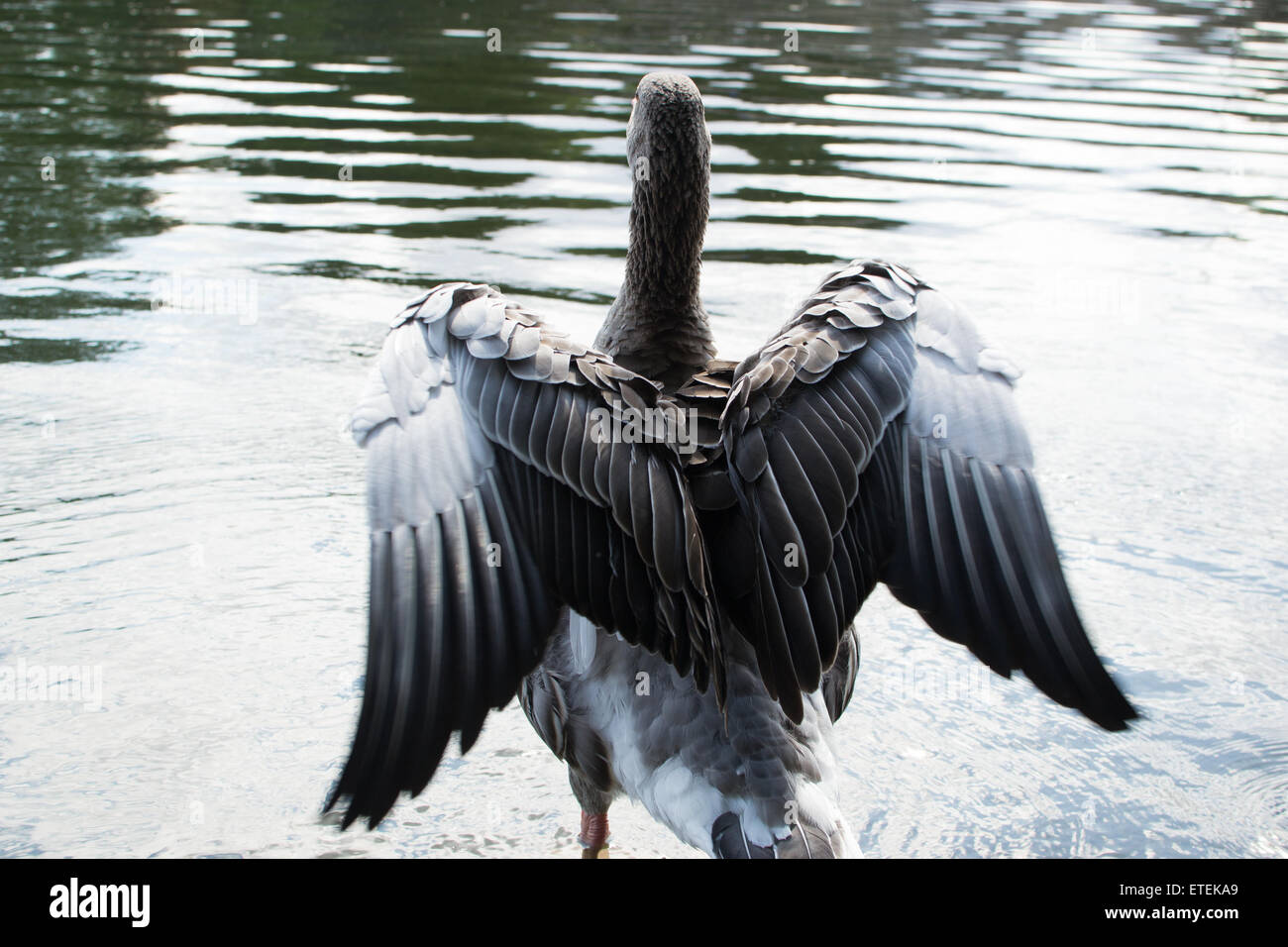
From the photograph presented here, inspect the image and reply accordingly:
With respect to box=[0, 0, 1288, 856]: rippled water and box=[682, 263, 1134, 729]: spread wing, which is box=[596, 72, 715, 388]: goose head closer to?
box=[682, 263, 1134, 729]: spread wing

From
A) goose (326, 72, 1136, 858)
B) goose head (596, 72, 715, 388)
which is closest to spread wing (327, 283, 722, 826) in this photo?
goose (326, 72, 1136, 858)

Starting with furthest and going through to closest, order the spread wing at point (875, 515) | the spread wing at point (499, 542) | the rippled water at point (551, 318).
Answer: the rippled water at point (551, 318) < the spread wing at point (875, 515) < the spread wing at point (499, 542)

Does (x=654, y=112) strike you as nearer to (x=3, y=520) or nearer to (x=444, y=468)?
(x=444, y=468)

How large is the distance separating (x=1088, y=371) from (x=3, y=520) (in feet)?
17.4

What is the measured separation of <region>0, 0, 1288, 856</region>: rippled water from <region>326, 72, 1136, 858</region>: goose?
864 millimetres

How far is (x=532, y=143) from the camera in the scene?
38.1 ft

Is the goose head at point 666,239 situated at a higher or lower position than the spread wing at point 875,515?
higher

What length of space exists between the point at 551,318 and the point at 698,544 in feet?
15.6

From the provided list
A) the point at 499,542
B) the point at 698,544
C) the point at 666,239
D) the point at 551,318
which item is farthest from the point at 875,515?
the point at 551,318

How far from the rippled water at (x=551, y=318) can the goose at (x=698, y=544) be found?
2.84 feet

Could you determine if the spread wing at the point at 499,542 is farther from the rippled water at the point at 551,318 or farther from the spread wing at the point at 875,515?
the rippled water at the point at 551,318

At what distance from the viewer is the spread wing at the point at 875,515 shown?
2.72m

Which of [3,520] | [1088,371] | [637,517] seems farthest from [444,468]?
[1088,371]

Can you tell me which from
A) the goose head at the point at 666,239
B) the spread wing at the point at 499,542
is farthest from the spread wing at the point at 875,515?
the goose head at the point at 666,239
